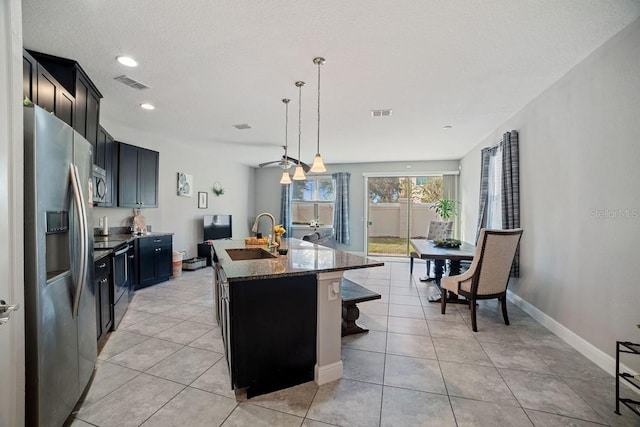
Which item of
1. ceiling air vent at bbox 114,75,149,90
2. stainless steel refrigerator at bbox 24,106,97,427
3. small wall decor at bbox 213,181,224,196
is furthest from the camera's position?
small wall decor at bbox 213,181,224,196

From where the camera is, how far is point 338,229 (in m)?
7.73

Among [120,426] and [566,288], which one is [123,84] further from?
[566,288]

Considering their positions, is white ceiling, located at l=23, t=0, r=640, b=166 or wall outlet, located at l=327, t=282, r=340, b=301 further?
wall outlet, located at l=327, t=282, r=340, b=301

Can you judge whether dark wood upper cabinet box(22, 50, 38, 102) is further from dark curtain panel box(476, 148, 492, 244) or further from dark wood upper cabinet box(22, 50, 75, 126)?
dark curtain panel box(476, 148, 492, 244)

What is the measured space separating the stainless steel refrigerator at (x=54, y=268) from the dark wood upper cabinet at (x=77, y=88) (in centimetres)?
119

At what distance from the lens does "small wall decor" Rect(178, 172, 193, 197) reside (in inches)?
229

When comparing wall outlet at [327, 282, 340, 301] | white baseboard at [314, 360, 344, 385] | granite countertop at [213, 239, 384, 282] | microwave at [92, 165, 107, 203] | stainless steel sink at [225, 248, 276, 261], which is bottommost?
white baseboard at [314, 360, 344, 385]

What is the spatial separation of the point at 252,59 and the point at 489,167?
13.0 feet

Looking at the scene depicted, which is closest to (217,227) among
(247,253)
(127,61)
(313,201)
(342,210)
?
(313,201)

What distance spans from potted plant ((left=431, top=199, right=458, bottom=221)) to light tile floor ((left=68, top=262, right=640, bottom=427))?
149 inches

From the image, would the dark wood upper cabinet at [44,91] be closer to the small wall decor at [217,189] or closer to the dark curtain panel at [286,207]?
the small wall decor at [217,189]

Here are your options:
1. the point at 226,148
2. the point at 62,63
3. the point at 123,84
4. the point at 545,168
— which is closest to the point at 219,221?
the point at 226,148

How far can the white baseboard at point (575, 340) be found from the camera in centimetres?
223

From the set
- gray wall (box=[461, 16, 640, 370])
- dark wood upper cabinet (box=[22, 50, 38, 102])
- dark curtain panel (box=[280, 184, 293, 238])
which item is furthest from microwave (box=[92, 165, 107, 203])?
gray wall (box=[461, 16, 640, 370])
